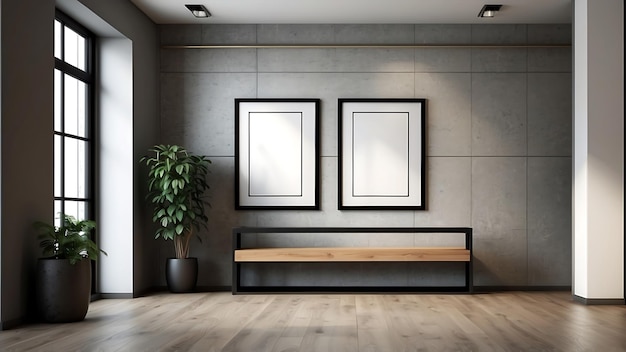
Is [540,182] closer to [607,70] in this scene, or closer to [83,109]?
[607,70]

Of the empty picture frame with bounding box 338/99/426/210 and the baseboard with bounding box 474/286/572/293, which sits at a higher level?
the empty picture frame with bounding box 338/99/426/210

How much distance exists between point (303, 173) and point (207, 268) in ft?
4.54

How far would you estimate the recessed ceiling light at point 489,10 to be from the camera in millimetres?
7404

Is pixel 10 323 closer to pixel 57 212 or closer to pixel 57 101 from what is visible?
pixel 57 212

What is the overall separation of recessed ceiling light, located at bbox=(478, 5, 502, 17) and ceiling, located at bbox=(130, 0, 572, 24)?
0.18 feet

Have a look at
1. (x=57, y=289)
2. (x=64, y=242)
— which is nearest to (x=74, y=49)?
(x=64, y=242)

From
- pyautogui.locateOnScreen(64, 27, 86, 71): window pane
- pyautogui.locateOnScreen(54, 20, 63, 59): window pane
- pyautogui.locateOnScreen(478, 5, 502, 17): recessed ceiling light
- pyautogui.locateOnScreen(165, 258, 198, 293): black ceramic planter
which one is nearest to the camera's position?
pyautogui.locateOnScreen(54, 20, 63, 59): window pane

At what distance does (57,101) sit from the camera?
6.45 m

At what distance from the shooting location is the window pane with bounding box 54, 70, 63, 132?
6371mm

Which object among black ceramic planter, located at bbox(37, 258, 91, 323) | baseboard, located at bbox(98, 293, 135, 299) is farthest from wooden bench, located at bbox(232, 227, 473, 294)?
black ceramic planter, located at bbox(37, 258, 91, 323)

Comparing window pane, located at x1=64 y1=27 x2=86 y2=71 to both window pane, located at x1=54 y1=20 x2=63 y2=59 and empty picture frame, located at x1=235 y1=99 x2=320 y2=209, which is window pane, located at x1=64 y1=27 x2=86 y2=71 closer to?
window pane, located at x1=54 y1=20 x2=63 y2=59

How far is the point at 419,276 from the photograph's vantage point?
26.3 feet

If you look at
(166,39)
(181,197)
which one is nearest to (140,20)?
(166,39)

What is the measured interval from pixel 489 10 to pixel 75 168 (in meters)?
4.04
